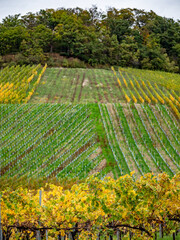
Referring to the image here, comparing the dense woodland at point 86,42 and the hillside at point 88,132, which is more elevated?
the dense woodland at point 86,42

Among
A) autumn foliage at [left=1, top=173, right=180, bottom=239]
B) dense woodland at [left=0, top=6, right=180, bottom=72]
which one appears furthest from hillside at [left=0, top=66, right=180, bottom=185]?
dense woodland at [left=0, top=6, right=180, bottom=72]

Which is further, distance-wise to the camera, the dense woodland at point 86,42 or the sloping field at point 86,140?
the dense woodland at point 86,42

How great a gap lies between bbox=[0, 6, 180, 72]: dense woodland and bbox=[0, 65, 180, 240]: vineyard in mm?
12972

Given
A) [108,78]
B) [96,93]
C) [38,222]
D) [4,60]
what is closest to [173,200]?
[38,222]

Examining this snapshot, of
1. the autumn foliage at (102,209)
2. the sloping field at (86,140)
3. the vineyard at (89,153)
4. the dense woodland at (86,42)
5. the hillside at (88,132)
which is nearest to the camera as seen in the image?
the autumn foliage at (102,209)

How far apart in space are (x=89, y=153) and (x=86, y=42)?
131 ft

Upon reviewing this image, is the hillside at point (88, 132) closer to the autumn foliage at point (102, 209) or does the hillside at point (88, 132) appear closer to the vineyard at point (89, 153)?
the vineyard at point (89, 153)

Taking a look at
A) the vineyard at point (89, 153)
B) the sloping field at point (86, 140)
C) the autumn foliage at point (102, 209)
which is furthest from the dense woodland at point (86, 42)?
the autumn foliage at point (102, 209)

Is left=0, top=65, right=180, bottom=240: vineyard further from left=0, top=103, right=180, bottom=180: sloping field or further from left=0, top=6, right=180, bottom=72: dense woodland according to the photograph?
left=0, top=6, right=180, bottom=72: dense woodland

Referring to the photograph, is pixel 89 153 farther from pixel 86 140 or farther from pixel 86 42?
pixel 86 42

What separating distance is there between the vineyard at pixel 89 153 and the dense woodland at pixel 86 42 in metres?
13.0

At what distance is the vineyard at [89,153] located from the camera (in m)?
10.3

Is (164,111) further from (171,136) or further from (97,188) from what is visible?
(97,188)

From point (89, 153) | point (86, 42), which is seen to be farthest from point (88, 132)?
point (86, 42)
